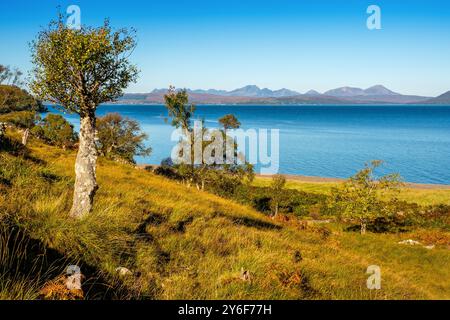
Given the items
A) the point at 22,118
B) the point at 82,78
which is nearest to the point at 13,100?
the point at 22,118

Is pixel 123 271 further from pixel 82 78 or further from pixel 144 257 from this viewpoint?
pixel 82 78

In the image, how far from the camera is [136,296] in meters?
5.76

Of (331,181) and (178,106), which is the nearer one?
(178,106)

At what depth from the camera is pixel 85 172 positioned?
30.0 feet

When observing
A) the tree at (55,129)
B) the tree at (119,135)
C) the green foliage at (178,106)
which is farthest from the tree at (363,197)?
the tree at (55,129)

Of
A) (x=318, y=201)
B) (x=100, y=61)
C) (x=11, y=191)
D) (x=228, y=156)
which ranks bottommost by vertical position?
(x=318, y=201)

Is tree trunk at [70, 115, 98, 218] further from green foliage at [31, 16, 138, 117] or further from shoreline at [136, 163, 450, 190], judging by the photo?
shoreline at [136, 163, 450, 190]

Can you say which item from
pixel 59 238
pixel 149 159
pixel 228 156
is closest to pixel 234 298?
pixel 59 238

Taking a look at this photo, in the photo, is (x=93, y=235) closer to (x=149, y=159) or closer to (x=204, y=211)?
(x=204, y=211)

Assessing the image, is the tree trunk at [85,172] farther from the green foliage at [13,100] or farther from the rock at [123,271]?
the green foliage at [13,100]

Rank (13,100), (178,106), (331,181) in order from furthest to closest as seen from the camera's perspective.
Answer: (331,181)
(13,100)
(178,106)

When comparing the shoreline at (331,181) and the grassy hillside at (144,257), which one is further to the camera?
the shoreline at (331,181)

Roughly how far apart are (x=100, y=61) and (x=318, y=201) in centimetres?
5618

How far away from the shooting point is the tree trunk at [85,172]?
8.77 meters
